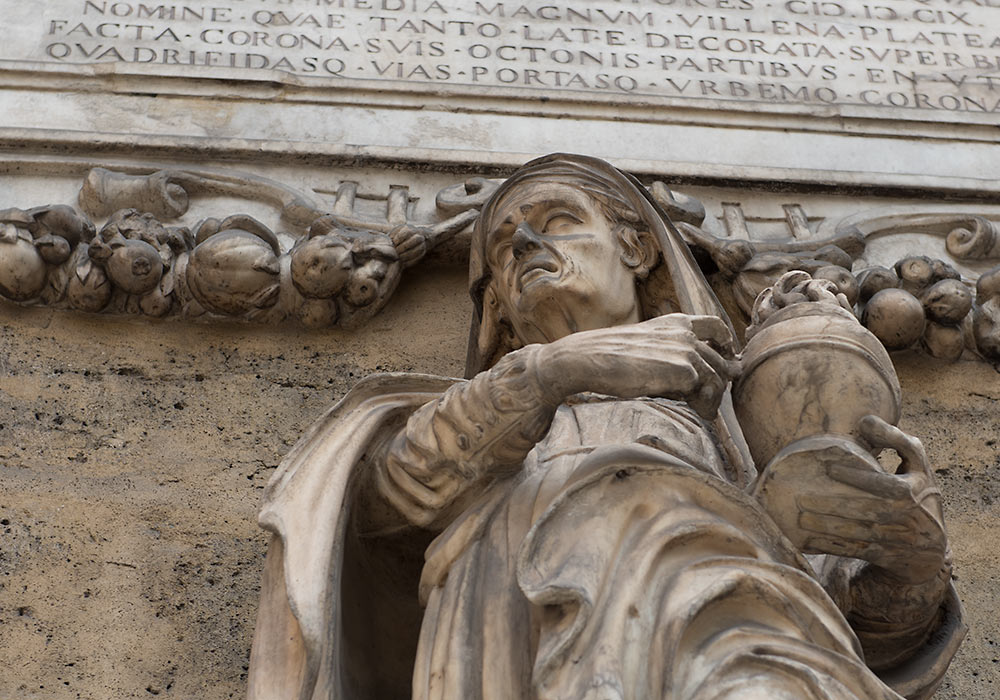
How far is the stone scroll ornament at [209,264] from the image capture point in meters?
3.87

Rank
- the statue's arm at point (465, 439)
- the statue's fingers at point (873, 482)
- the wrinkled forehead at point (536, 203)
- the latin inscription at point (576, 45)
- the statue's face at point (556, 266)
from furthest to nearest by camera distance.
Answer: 1. the latin inscription at point (576, 45)
2. the wrinkled forehead at point (536, 203)
3. the statue's face at point (556, 266)
4. the statue's arm at point (465, 439)
5. the statue's fingers at point (873, 482)

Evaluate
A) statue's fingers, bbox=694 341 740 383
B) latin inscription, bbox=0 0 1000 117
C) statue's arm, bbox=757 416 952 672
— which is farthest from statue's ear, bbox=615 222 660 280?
latin inscription, bbox=0 0 1000 117

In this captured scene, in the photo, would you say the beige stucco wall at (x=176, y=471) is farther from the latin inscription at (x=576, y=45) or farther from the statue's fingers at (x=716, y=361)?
the statue's fingers at (x=716, y=361)

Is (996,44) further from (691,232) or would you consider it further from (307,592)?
(307,592)

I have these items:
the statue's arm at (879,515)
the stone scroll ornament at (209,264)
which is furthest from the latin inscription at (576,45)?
the statue's arm at (879,515)

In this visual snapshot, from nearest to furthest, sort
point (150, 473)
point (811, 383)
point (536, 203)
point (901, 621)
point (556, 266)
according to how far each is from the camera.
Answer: point (811, 383) → point (901, 621) → point (556, 266) → point (536, 203) → point (150, 473)

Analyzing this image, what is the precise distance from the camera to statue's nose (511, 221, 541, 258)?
3273 millimetres

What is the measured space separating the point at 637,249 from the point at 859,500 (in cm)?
108

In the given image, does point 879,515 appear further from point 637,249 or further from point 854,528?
point 637,249

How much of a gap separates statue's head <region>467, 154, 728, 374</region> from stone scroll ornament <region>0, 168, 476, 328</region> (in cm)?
46

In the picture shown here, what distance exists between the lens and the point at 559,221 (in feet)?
11.0

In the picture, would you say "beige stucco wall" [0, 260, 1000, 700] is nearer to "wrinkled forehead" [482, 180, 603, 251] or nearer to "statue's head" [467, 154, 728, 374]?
"statue's head" [467, 154, 728, 374]

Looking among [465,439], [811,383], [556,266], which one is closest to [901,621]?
[811,383]

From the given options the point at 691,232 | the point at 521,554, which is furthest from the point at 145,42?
the point at 521,554
